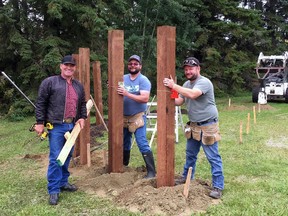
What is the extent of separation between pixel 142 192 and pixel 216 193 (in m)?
0.93

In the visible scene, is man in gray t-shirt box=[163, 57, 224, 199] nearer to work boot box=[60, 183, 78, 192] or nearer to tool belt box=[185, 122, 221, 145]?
tool belt box=[185, 122, 221, 145]

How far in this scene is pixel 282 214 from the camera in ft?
12.6

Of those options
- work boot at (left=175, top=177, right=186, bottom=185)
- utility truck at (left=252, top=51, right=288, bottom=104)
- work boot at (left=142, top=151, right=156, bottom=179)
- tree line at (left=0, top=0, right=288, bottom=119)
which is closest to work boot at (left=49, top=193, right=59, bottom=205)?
work boot at (left=142, top=151, right=156, bottom=179)

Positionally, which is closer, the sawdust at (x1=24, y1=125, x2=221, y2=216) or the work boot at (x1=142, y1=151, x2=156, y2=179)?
the sawdust at (x1=24, y1=125, x2=221, y2=216)

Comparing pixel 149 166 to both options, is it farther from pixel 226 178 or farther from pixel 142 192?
pixel 226 178

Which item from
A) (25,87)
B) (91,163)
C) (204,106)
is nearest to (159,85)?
(204,106)

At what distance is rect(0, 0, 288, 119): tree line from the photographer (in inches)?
564

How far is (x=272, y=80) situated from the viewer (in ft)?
57.5

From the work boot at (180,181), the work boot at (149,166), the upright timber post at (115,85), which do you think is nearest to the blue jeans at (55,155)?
the upright timber post at (115,85)

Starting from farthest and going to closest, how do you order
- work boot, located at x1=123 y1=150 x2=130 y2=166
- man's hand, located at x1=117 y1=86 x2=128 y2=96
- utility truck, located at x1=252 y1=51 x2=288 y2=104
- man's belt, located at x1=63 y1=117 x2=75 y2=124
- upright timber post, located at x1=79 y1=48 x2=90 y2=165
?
utility truck, located at x1=252 y1=51 x2=288 y2=104 → upright timber post, located at x1=79 y1=48 x2=90 y2=165 → work boot, located at x1=123 y1=150 x2=130 y2=166 → man's hand, located at x1=117 y1=86 x2=128 y2=96 → man's belt, located at x1=63 y1=117 x2=75 y2=124

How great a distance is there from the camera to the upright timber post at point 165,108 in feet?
13.7

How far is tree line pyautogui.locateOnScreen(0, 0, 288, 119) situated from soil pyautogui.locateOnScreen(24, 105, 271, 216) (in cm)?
939

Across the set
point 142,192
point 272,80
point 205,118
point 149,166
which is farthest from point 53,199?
point 272,80

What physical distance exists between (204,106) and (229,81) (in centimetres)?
1920
